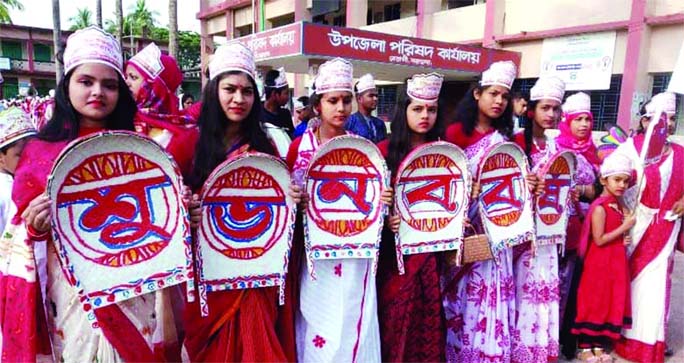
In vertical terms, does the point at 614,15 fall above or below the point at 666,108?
above

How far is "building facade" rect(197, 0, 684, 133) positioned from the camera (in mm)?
10008

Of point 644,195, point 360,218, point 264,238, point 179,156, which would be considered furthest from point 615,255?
point 179,156

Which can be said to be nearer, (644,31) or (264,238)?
(264,238)

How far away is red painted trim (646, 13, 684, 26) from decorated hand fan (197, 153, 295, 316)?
10661 millimetres

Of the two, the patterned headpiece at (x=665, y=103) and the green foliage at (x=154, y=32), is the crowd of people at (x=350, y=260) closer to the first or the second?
the patterned headpiece at (x=665, y=103)

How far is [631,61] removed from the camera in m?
10.3

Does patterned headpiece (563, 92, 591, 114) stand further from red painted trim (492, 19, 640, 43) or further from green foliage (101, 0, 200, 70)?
green foliage (101, 0, 200, 70)

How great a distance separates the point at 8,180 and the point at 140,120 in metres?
0.72

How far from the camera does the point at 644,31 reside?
9.98m

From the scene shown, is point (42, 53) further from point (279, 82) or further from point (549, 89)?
point (549, 89)

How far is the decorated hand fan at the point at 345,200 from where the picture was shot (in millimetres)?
2119

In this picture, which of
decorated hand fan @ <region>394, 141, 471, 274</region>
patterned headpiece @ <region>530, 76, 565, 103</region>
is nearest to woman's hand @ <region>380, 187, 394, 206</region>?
decorated hand fan @ <region>394, 141, 471, 274</region>

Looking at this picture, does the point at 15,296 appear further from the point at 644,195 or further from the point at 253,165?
the point at 644,195

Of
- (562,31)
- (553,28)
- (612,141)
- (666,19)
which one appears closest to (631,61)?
(666,19)
